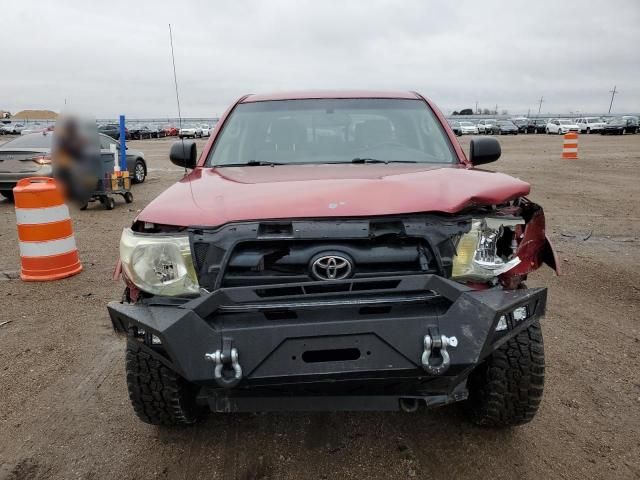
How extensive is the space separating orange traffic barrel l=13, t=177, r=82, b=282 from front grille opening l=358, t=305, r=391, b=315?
4.70 meters

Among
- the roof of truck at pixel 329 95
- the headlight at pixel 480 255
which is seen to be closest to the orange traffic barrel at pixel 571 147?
the roof of truck at pixel 329 95

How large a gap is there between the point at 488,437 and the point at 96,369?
2623mm

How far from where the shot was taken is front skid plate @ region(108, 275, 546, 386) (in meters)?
2.03

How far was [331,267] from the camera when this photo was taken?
224cm

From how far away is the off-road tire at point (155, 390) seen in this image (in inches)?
102

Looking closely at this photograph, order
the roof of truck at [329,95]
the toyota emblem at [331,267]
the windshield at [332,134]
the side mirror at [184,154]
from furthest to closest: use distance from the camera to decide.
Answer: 1. the roof of truck at [329,95]
2. the side mirror at [184,154]
3. the windshield at [332,134]
4. the toyota emblem at [331,267]

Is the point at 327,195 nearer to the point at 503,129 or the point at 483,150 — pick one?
the point at 483,150

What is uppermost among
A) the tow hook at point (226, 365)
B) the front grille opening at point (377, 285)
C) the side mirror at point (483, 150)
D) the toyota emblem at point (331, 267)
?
the side mirror at point (483, 150)

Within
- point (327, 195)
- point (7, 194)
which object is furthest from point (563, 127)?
point (327, 195)

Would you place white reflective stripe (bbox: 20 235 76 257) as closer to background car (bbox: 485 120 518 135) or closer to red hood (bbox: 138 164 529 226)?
red hood (bbox: 138 164 529 226)

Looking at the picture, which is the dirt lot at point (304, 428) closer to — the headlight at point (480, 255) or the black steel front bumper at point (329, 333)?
the black steel front bumper at point (329, 333)

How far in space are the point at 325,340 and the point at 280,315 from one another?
0.22 m

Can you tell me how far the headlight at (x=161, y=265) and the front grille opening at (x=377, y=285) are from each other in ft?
2.26

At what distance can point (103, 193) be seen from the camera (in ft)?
31.7
